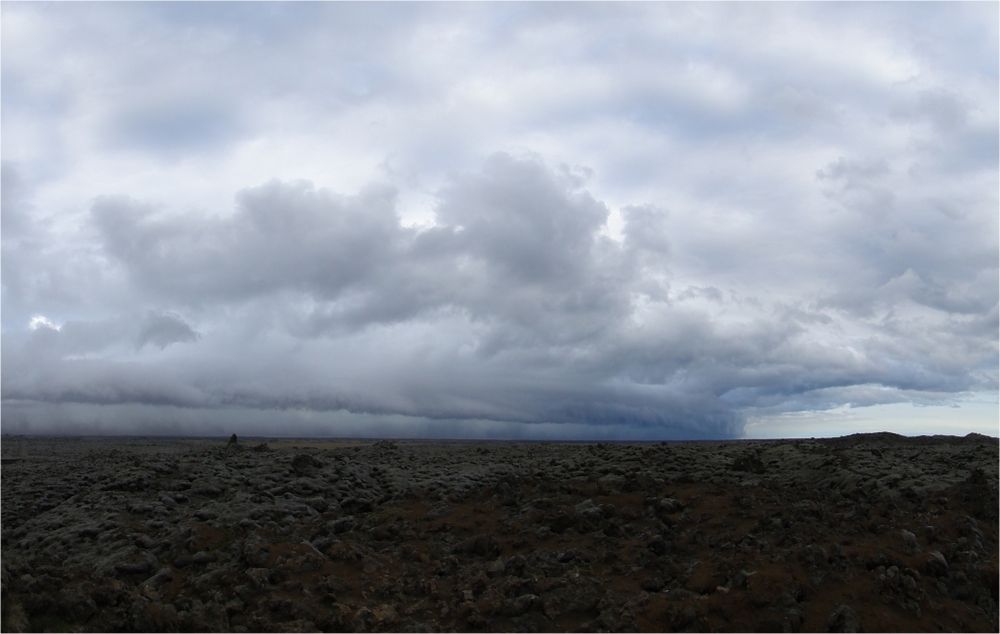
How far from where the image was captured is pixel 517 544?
18.5 metres

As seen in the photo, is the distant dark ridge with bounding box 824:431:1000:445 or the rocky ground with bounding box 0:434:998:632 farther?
the distant dark ridge with bounding box 824:431:1000:445

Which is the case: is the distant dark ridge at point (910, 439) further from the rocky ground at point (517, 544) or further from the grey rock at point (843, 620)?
the grey rock at point (843, 620)

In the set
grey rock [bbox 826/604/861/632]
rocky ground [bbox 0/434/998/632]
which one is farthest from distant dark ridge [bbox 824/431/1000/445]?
grey rock [bbox 826/604/861/632]

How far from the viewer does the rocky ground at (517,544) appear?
48.7 ft

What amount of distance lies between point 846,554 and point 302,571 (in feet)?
38.0

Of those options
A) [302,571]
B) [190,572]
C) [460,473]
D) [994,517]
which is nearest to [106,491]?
[190,572]

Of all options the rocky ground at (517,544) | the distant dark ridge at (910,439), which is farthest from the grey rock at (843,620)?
the distant dark ridge at (910,439)

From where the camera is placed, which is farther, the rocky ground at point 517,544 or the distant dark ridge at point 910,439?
the distant dark ridge at point 910,439

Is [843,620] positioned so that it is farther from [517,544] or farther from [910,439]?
[910,439]

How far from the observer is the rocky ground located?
14.8 m

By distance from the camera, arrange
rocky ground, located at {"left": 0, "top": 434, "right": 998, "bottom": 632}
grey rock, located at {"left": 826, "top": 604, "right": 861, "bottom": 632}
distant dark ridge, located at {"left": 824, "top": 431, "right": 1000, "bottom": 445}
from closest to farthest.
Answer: grey rock, located at {"left": 826, "top": 604, "right": 861, "bottom": 632}
rocky ground, located at {"left": 0, "top": 434, "right": 998, "bottom": 632}
distant dark ridge, located at {"left": 824, "top": 431, "right": 1000, "bottom": 445}

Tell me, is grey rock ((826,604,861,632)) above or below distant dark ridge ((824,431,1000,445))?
below

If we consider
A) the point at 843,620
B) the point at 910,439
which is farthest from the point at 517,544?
the point at 910,439

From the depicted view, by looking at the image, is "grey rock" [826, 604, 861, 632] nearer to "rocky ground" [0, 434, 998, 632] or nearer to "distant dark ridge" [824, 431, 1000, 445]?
"rocky ground" [0, 434, 998, 632]
